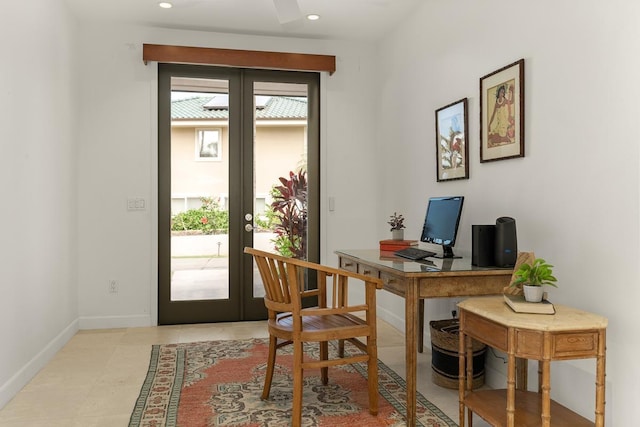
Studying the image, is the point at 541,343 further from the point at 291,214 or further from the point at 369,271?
the point at 291,214

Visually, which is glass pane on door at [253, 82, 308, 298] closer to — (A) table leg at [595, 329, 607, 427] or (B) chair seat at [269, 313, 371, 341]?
(B) chair seat at [269, 313, 371, 341]

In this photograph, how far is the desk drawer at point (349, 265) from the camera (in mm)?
3181

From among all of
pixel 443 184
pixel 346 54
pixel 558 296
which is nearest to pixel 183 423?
pixel 558 296

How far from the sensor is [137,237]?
4.38 m

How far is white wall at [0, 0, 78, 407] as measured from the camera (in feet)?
8.99

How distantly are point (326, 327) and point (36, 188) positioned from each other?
2.20 meters

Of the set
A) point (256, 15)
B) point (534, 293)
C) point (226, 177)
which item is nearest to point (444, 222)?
A: point (534, 293)

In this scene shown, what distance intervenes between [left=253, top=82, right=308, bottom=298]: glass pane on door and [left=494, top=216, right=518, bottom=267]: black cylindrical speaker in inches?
99.5

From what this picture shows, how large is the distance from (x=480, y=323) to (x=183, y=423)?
1499 millimetres

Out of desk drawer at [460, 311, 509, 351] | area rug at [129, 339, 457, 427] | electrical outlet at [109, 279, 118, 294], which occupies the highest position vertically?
desk drawer at [460, 311, 509, 351]

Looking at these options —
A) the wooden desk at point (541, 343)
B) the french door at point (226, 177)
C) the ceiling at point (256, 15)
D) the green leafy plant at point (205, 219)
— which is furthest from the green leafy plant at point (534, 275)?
the green leafy plant at point (205, 219)

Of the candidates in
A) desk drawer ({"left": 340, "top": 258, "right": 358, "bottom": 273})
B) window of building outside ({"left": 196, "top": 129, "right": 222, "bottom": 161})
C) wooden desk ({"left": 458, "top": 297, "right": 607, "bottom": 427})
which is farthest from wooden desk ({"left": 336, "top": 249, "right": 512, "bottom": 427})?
window of building outside ({"left": 196, "top": 129, "right": 222, "bottom": 161})

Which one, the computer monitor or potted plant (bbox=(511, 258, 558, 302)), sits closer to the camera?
potted plant (bbox=(511, 258, 558, 302))

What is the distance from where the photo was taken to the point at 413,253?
293 cm
